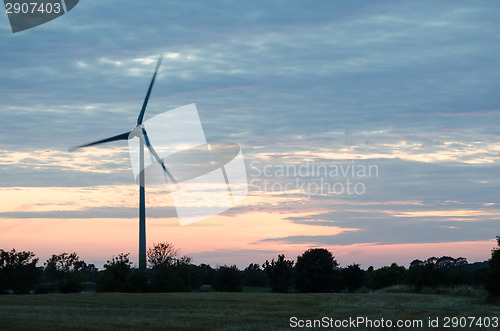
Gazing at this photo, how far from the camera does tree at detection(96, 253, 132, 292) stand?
352 feet

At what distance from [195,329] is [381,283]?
121m

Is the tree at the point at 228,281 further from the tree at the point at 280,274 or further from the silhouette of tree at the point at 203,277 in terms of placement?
the silhouette of tree at the point at 203,277

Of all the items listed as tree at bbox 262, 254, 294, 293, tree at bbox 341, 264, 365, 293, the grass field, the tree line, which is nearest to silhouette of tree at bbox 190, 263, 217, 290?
the tree line

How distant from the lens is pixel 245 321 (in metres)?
48.5

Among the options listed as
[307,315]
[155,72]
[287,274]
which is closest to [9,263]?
[155,72]

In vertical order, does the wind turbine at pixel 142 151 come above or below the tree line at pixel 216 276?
above

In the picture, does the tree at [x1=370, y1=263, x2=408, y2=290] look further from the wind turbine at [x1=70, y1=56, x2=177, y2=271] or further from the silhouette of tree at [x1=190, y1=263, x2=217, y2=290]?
the wind turbine at [x1=70, y1=56, x2=177, y2=271]

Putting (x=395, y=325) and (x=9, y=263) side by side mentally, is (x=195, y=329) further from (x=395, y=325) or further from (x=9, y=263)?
(x=9, y=263)

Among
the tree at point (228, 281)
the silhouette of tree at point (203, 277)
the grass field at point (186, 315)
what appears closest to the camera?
the grass field at point (186, 315)

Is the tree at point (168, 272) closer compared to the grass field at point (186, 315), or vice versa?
the grass field at point (186, 315)

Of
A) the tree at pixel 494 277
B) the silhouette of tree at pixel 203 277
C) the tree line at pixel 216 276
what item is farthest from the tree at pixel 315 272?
the tree at pixel 494 277

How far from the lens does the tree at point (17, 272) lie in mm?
107938

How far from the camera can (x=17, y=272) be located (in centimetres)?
10862

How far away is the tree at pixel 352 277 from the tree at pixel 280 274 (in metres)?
10.9
